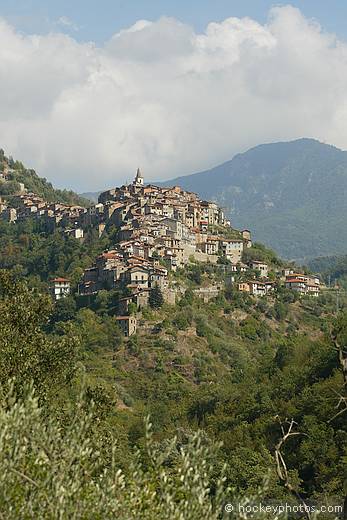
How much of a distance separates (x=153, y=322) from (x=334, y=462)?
35827 millimetres

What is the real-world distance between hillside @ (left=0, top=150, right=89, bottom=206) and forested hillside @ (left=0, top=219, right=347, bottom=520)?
2389 centimetres

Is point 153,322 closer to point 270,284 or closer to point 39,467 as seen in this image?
point 270,284

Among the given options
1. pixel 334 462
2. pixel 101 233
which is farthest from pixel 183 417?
pixel 101 233

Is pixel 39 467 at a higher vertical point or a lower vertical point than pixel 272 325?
higher

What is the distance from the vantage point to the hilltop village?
67.6 meters

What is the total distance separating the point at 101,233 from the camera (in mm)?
84562

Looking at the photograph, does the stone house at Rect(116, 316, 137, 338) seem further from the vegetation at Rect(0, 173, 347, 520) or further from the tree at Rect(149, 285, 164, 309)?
the tree at Rect(149, 285, 164, 309)

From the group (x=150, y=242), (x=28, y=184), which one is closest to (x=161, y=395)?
(x=150, y=242)

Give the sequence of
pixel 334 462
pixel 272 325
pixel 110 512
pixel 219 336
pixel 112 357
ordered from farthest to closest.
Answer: pixel 272 325, pixel 219 336, pixel 112 357, pixel 334 462, pixel 110 512

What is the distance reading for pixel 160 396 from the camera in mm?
52781

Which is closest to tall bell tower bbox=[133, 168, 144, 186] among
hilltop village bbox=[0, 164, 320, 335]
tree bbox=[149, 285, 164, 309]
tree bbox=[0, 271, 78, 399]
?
hilltop village bbox=[0, 164, 320, 335]

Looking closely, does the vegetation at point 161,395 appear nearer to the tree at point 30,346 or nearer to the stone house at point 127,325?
the tree at point 30,346

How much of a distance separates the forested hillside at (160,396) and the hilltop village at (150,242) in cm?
172

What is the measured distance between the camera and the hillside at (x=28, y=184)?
391 feet
